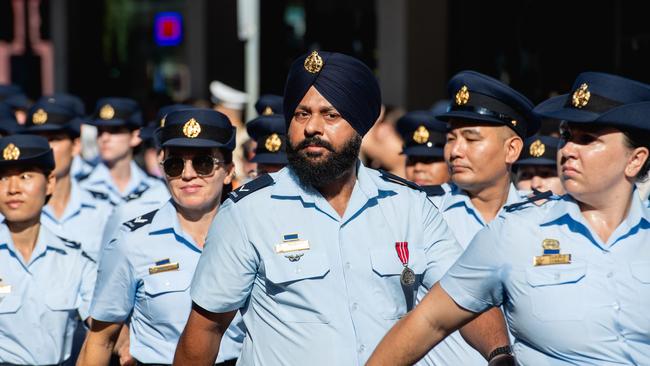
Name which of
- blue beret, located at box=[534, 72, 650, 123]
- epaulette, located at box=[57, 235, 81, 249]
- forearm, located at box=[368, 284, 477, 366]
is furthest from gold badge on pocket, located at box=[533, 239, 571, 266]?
epaulette, located at box=[57, 235, 81, 249]

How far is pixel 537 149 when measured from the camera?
7625 mm

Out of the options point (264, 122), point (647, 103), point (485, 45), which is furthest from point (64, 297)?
point (485, 45)

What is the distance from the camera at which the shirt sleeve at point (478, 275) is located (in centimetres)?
408

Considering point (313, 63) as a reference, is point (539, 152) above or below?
below

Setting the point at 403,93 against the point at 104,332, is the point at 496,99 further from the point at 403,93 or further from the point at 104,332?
the point at 403,93

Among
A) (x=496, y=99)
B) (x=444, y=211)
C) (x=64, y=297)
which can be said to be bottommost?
(x=64, y=297)

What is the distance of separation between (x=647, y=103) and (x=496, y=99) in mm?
2062

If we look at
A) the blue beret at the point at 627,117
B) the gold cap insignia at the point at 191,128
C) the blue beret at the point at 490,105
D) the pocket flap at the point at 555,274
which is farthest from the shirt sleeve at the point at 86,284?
the blue beret at the point at 627,117

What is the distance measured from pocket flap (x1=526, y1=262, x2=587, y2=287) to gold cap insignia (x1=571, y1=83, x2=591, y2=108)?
1.93ft

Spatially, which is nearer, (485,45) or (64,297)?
A: (64,297)

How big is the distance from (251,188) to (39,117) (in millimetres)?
5264

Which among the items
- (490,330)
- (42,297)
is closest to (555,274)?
(490,330)

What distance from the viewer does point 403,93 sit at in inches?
621

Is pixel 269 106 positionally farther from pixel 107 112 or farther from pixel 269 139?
pixel 107 112
